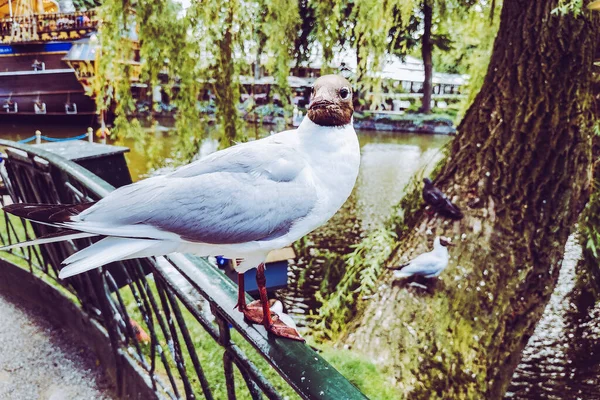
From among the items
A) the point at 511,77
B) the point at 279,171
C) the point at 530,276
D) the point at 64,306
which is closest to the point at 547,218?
the point at 530,276

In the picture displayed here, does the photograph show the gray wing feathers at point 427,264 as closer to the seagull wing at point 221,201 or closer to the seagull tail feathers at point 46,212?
the seagull wing at point 221,201

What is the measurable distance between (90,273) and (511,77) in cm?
308

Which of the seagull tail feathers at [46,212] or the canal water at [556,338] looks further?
→ the canal water at [556,338]

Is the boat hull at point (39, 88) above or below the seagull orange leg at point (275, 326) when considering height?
above

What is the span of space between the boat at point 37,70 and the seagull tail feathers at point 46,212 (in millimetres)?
13856

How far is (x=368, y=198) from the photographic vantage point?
853cm

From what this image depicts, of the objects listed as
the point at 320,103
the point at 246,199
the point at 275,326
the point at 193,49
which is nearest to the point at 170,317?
the point at 275,326

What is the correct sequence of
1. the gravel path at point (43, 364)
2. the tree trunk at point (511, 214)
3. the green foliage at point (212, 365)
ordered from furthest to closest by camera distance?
1. the tree trunk at point (511, 214)
2. the green foliage at point (212, 365)
3. the gravel path at point (43, 364)

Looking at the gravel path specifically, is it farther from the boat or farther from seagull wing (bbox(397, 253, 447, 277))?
the boat

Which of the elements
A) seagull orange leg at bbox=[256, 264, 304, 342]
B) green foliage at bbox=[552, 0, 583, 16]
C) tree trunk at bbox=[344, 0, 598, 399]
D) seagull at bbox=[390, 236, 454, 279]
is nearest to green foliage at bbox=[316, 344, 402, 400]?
tree trunk at bbox=[344, 0, 598, 399]

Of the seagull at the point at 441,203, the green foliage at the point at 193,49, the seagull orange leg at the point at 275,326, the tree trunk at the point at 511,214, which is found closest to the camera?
the seagull orange leg at the point at 275,326

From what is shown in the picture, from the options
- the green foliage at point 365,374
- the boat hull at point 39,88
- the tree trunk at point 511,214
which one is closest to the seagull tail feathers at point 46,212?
the green foliage at point 365,374

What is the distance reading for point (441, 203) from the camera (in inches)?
138

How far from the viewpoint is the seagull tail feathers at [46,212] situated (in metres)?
0.94
